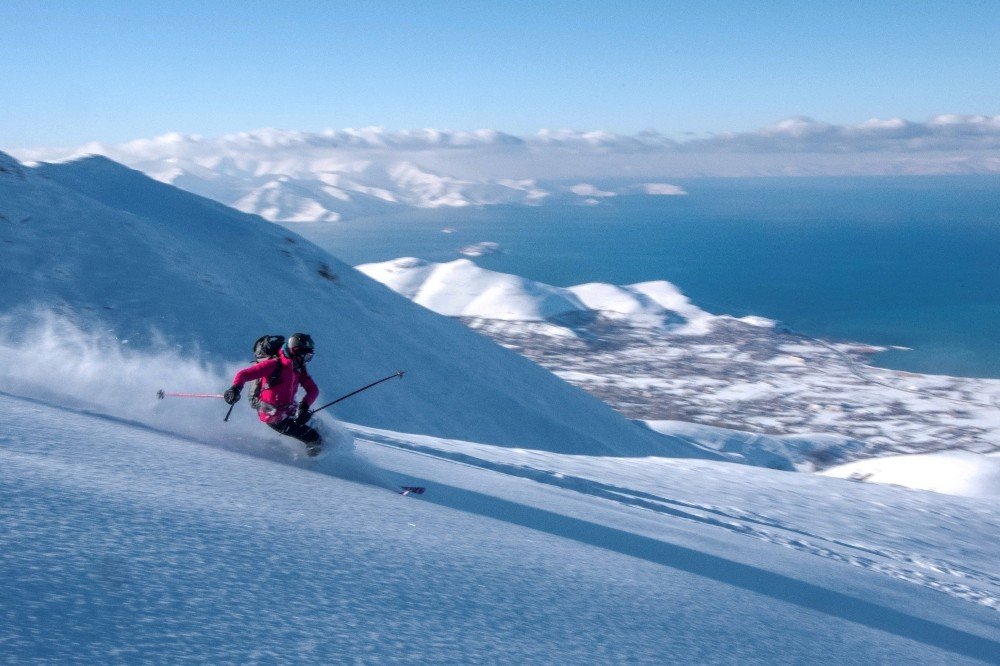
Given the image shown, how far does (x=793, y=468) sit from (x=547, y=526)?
99.7ft

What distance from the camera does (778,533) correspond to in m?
8.79

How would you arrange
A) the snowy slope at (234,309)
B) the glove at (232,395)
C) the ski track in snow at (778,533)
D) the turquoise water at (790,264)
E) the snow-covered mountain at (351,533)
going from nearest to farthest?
the snow-covered mountain at (351,533) → the glove at (232,395) → the ski track in snow at (778,533) → the snowy slope at (234,309) → the turquoise water at (790,264)

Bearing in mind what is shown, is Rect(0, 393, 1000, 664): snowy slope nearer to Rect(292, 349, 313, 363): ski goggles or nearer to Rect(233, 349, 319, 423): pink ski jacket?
Rect(233, 349, 319, 423): pink ski jacket

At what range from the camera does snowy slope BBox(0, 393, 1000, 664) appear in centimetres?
280

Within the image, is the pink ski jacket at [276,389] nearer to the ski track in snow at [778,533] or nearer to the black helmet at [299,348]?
the black helmet at [299,348]

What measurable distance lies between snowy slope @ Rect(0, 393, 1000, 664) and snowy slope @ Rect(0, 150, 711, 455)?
11.7ft

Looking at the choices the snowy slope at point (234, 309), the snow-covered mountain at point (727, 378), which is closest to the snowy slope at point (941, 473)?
the snow-covered mountain at point (727, 378)

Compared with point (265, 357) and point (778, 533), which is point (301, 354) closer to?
point (265, 357)

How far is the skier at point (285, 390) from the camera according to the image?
666cm

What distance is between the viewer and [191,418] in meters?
7.44

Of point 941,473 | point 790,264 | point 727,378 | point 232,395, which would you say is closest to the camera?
point 232,395

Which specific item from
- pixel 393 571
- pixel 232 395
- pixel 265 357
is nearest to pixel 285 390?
pixel 265 357

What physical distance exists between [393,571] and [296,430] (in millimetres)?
3122

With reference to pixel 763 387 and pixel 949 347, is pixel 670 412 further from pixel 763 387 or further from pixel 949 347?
pixel 949 347
